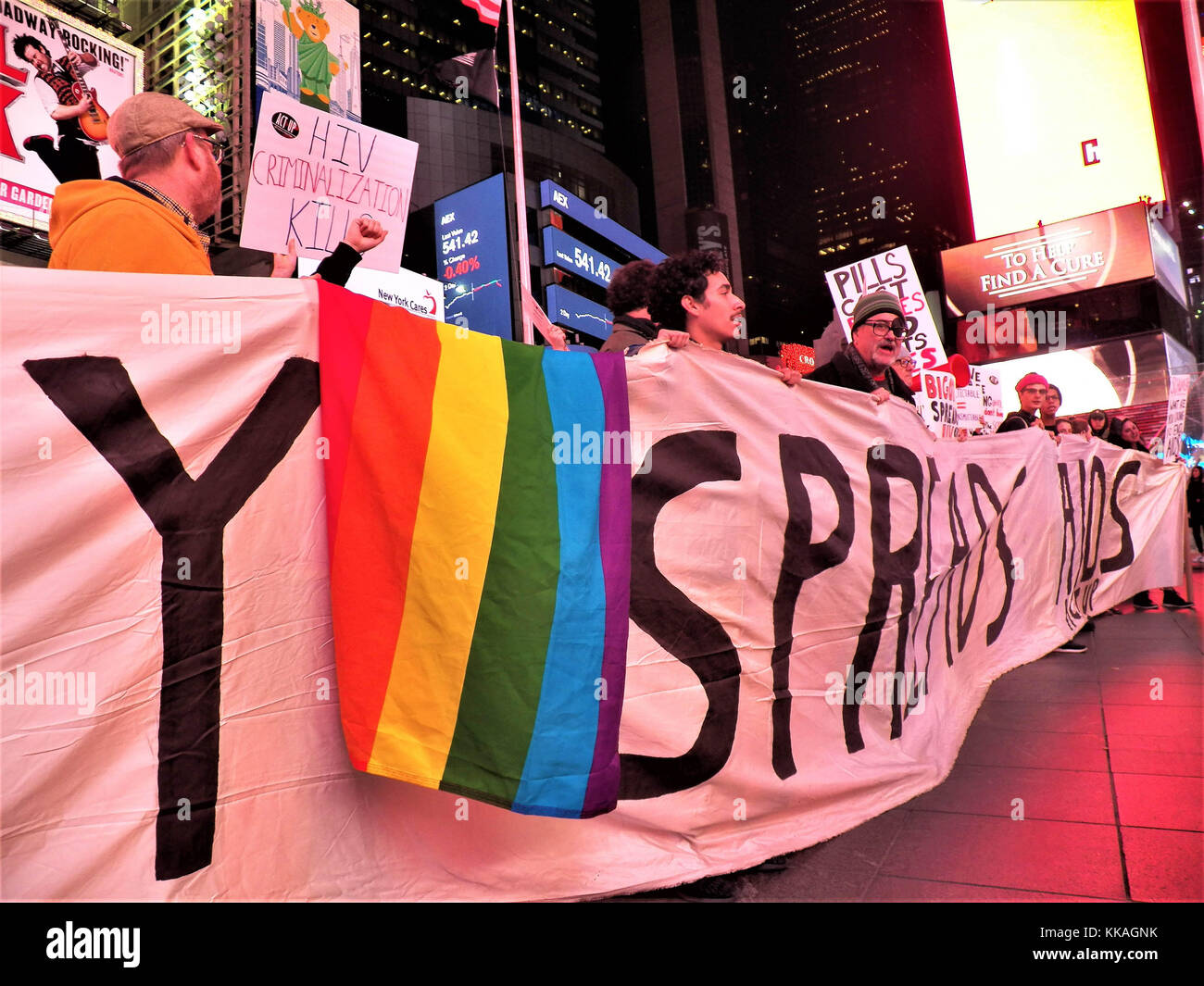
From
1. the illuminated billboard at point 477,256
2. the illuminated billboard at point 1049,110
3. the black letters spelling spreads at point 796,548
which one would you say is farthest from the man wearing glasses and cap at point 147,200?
the illuminated billboard at point 477,256

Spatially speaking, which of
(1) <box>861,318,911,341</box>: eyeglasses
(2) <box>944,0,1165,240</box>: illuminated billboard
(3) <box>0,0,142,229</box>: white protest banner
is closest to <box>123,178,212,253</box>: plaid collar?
(1) <box>861,318,911,341</box>: eyeglasses

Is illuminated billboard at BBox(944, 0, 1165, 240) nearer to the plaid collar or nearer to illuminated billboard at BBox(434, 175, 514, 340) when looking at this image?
illuminated billboard at BBox(434, 175, 514, 340)

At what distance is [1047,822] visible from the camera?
2.40m

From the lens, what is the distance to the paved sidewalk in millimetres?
1990

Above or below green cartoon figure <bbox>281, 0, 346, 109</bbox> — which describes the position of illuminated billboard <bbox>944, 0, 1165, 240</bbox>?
above

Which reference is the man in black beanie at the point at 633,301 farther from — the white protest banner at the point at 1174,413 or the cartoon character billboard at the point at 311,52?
the white protest banner at the point at 1174,413

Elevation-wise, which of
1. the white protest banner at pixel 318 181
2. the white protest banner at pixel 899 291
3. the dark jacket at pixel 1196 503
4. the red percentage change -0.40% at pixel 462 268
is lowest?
the dark jacket at pixel 1196 503

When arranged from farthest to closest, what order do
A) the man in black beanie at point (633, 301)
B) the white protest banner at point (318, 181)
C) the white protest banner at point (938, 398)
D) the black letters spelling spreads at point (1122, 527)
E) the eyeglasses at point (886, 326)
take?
the white protest banner at point (938, 398) → the black letters spelling spreads at point (1122, 527) → the eyeglasses at point (886, 326) → the man in black beanie at point (633, 301) → the white protest banner at point (318, 181)

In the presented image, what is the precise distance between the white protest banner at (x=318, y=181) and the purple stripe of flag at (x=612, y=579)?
4.17 ft

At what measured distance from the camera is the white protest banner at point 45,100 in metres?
6.20

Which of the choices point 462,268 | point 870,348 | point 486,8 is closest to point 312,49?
point 486,8

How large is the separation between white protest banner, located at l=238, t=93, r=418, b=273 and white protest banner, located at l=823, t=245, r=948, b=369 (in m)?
6.52
